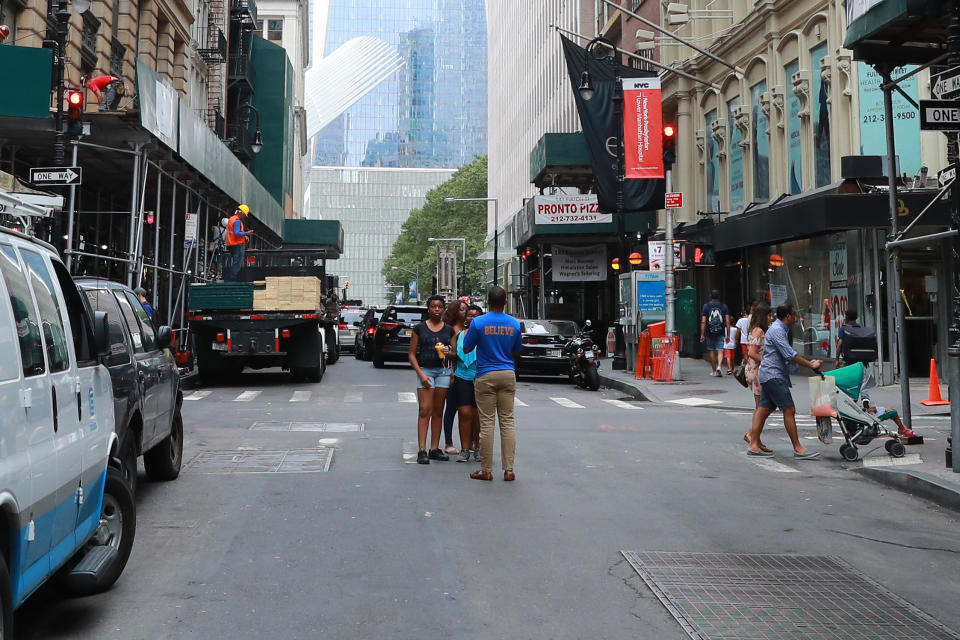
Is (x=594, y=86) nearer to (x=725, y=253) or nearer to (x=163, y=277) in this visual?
(x=725, y=253)

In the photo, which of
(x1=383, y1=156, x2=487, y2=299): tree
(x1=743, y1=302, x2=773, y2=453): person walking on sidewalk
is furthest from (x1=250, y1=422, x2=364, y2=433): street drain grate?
(x1=383, y1=156, x2=487, y2=299): tree

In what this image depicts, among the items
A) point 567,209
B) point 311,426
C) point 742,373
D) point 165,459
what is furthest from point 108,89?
point 567,209

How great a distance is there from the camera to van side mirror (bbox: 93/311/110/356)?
525 centimetres

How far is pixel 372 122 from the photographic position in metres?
186

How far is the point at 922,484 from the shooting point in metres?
8.71

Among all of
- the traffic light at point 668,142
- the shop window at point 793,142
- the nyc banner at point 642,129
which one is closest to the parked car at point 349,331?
the nyc banner at point 642,129

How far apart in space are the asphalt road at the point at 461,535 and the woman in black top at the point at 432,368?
13.4 inches

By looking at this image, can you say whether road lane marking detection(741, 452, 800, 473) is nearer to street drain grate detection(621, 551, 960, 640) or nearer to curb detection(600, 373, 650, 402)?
street drain grate detection(621, 551, 960, 640)

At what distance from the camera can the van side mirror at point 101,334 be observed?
17.2 ft

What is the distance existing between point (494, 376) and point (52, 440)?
17.0 feet

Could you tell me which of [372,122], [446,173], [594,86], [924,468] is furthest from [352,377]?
[372,122]

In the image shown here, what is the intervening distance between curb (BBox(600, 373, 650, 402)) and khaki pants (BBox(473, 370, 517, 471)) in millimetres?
10312

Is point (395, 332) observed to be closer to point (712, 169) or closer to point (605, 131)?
point (605, 131)

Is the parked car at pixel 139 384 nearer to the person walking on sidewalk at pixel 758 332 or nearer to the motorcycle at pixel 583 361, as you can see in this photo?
the person walking on sidewalk at pixel 758 332
